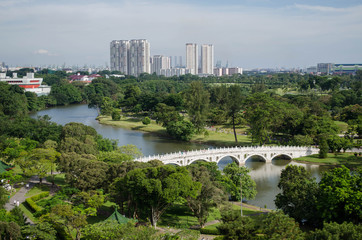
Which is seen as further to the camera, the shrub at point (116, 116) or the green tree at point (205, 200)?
the shrub at point (116, 116)

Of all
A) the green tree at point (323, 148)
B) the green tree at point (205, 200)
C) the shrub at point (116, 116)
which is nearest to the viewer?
the green tree at point (205, 200)

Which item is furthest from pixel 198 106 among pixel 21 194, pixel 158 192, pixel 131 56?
pixel 131 56

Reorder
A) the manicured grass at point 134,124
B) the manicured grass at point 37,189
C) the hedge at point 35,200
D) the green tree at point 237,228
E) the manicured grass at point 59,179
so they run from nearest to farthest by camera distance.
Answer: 1. the green tree at point 237,228
2. the hedge at point 35,200
3. the manicured grass at point 37,189
4. the manicured grass at point 59,179
5. the manicured grass at point 134,124

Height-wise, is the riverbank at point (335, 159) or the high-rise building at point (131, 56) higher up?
the high-rise building at point (131, 56)

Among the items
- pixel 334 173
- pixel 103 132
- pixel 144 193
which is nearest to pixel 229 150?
pixel 334 173

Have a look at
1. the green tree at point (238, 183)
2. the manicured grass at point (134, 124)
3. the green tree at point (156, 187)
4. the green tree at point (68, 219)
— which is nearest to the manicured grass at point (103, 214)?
the green tree at point (156, 187)

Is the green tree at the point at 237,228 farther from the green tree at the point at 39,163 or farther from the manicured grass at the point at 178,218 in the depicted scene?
the green tree at the point at 39,163

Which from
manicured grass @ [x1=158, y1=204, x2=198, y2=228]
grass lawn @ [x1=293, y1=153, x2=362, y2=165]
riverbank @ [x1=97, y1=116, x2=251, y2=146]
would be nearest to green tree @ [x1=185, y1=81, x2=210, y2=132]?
riverbank @ [x1=97, y1=116, x2=251, y2=146]
